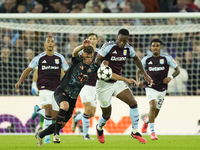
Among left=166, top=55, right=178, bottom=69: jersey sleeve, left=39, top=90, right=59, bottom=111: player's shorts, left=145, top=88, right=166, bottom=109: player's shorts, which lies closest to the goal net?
left=166, top=55, right=178, bottom=69: jersey sleeve

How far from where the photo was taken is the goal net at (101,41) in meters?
11.4

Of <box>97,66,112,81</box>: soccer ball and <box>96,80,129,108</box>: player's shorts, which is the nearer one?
<box>97,66,112,81</box>: soccer ball

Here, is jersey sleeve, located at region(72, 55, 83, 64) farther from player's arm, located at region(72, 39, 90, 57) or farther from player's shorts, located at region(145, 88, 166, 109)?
player's shorts, located at region(145, 88, 166, 109)

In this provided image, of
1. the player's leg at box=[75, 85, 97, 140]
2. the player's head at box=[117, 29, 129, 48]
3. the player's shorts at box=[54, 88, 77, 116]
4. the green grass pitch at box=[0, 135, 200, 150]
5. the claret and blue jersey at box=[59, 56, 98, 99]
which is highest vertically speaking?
A: the player's head at box=[117, 29, 129, 48]

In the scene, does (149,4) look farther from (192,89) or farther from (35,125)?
(35,125)

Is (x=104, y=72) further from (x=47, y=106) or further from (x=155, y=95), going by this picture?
(x=155, y=95)

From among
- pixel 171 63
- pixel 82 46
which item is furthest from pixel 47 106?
pixel 171 63

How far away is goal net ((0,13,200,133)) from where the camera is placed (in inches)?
448

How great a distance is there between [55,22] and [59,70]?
4331 mm

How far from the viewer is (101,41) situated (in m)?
12.3

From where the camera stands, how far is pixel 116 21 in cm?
1252

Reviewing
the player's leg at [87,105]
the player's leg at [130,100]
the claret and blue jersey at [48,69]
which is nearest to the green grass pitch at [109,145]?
the player's leg at [130,100]

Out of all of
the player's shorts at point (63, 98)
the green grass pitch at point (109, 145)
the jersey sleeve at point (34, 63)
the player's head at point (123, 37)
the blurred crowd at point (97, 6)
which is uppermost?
the blurred crowd at point (97, 6)

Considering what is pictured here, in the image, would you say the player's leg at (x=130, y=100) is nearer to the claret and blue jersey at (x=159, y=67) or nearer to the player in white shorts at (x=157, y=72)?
the player in white shorts at (x=157, y=72)
